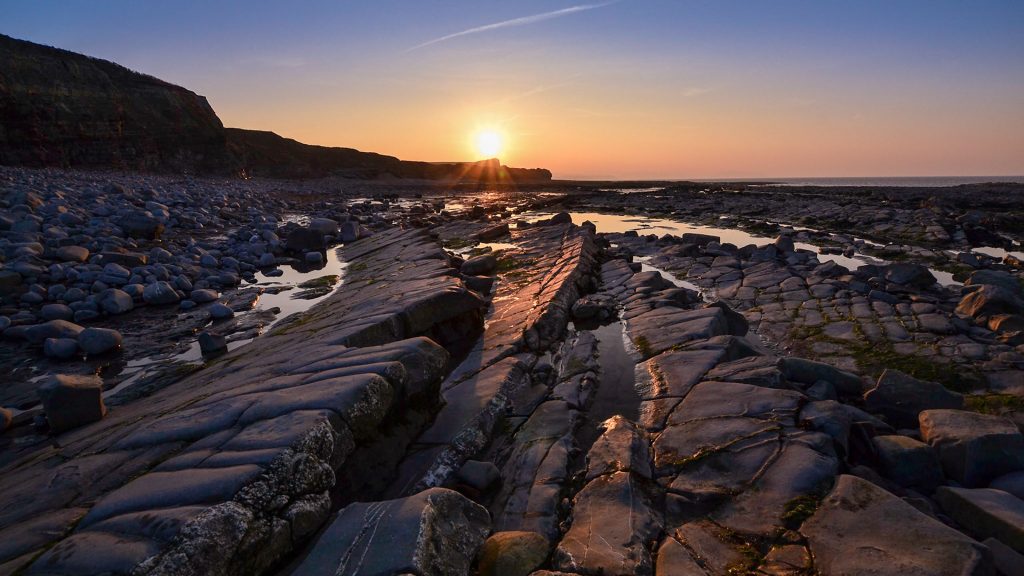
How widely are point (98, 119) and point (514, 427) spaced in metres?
44.2

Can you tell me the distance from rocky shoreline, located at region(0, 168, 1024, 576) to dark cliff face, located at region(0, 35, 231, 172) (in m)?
29.9

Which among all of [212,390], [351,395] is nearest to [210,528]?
[351,395]

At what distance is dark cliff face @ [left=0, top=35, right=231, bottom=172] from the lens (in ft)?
95.7

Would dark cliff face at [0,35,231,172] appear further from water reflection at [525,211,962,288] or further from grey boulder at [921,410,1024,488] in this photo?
grey boulder at [921,410,1024,488]

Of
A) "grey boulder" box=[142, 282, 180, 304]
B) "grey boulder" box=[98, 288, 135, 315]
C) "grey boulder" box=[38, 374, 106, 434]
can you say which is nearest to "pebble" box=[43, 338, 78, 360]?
"grey boulder" box=[98, 288, 135, 315]

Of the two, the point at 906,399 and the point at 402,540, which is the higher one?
the point at 402,540

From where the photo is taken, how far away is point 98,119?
33906 mm

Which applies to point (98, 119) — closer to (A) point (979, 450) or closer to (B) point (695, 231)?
(B) point (695, 231)

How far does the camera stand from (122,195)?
657 inches

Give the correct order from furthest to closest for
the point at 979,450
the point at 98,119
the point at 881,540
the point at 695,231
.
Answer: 1. the point at 98,119
2. the point at 695,231
3. the point at 979,450
4. the point at 881,540

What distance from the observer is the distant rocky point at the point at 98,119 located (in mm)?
29234

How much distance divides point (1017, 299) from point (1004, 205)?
87.3 feet

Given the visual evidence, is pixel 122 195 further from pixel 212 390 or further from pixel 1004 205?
pixel 1004 205

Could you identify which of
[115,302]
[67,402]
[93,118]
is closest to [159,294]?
[115,302]
